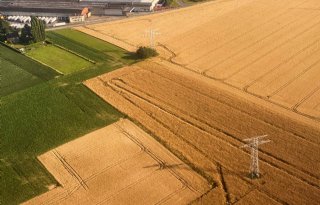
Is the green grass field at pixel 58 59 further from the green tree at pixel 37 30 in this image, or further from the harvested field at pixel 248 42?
the harvested field at pixel 248 42

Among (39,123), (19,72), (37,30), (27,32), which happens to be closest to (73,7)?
(27,32)

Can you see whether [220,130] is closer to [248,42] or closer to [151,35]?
[248,42]

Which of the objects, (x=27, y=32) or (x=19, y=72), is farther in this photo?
(x=27, y=32)

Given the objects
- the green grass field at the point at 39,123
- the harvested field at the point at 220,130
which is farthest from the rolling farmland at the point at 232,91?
the green grass field at the point at 39,123

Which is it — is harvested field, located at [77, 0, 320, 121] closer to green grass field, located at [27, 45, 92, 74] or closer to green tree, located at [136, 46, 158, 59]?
green tree, located at [136, 46, 158, 59]

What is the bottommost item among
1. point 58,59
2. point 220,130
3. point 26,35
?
point 220,130

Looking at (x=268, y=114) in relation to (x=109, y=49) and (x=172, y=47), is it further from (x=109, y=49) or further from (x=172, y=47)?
(x=109, y=49)
